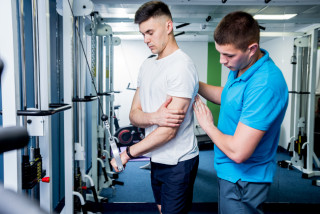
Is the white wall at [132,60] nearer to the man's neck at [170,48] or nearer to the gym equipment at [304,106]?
the gym equipment at [304,106]

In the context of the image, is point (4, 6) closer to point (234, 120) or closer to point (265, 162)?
point (234, 120)

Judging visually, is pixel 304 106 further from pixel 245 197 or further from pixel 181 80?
pixel 181 80

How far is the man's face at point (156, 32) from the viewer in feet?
4.42

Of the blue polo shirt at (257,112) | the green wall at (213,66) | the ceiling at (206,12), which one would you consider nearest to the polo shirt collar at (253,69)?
the blue polo shirt at (257,112)

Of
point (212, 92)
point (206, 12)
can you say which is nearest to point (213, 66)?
point (206, 12)

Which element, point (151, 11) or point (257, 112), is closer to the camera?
point (257, 112)

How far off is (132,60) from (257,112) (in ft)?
7.00

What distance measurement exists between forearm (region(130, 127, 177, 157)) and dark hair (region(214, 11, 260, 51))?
1.63 feet

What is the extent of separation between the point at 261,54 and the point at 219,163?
58 centimetres

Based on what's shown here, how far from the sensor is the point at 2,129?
10.7 inches

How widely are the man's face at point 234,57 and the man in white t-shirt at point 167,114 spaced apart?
199 mm

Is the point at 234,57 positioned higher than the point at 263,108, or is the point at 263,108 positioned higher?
the point at 234,57

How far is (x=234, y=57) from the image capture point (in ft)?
3.76

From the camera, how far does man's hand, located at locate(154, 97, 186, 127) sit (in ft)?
4.10
